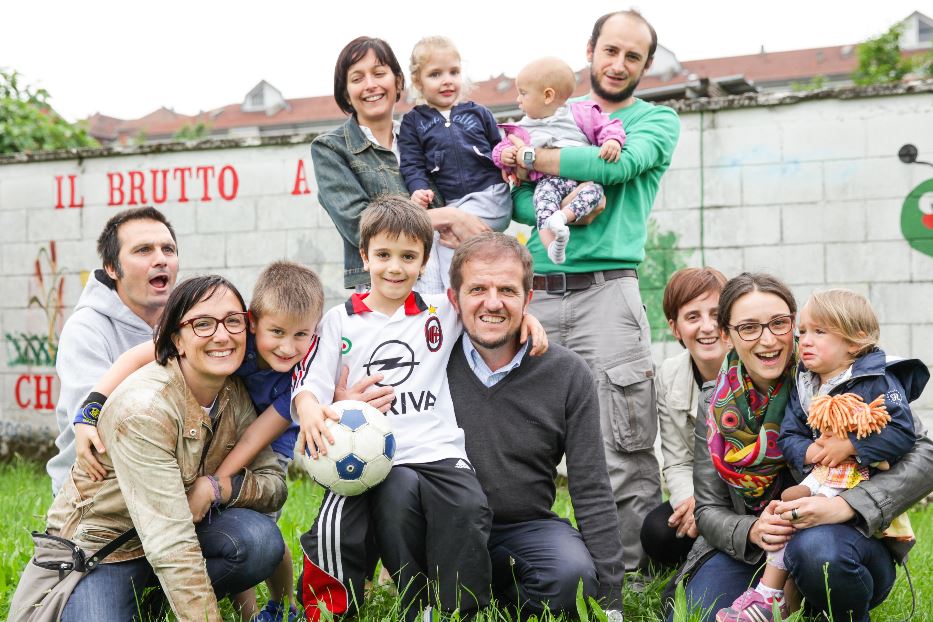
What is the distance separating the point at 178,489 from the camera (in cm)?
301

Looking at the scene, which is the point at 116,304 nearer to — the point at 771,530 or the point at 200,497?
the point at 200,497

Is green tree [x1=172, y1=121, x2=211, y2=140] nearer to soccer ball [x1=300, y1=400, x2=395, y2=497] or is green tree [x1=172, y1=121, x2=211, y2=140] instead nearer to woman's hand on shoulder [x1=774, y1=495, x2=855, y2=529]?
soccer ball [x1=300, y1=400, x2=395, y2=497]

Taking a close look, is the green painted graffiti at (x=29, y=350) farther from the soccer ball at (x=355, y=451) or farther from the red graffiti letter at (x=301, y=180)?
the soccer ball at (x=355, y=451)

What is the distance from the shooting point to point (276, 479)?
342 cm

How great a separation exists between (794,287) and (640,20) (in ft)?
8.37

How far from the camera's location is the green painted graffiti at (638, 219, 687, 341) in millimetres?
6238

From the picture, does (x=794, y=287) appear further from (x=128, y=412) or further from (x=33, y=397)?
(x=33, y=397)

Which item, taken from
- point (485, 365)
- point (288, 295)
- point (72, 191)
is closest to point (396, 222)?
point (288, 295)

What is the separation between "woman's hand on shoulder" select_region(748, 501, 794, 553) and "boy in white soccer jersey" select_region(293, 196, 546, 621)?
0.93m

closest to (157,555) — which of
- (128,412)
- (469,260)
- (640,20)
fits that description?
(128,412)

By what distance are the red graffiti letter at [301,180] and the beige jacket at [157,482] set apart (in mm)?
3836

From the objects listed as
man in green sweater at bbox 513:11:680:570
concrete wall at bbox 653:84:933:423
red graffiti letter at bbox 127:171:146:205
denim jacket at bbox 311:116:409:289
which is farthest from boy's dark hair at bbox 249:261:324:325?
red graffiti letter at bbox 127:171:146:205

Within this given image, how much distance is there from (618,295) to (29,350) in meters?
5.47

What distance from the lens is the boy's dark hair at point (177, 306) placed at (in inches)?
123
